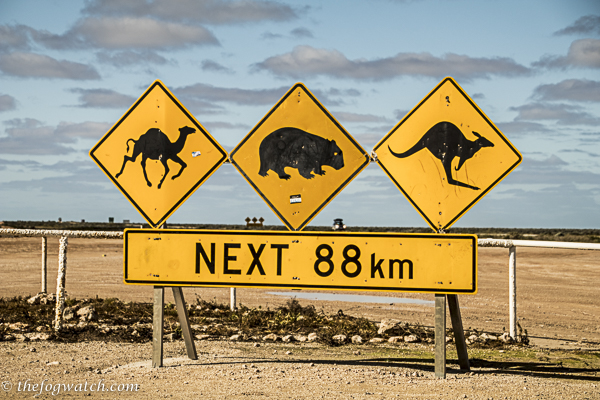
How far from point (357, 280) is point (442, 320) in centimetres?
92

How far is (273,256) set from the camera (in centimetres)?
541

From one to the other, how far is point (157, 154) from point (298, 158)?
1.57 m

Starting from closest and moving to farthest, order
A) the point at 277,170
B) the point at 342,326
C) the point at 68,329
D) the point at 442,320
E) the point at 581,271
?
the point at 442,320 < the point at 277,170 < the point at 68,329 < the point at 342,326 < the point at 581,271

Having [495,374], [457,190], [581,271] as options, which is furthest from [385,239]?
[581,271]

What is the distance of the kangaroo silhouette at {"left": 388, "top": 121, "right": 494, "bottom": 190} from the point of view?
17.0 feet

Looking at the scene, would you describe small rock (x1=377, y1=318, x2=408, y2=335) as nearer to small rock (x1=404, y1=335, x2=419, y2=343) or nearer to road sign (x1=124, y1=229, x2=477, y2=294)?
small rock (x1=404, y1=335, x2=419, y2=343)

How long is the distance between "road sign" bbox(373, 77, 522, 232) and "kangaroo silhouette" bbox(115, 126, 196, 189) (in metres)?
2.17

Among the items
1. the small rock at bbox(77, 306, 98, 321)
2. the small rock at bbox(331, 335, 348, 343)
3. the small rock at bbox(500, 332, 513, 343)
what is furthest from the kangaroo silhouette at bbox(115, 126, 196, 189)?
the small rock at bbox(500, 332, 513, 343)

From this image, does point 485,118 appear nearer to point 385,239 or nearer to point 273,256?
point 385,239

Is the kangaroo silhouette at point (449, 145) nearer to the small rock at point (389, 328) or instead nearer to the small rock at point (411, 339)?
the small rock at point (411, 339)

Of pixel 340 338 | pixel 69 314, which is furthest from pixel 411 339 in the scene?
pixel 69 314

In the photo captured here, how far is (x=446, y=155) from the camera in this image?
5199 millimetres

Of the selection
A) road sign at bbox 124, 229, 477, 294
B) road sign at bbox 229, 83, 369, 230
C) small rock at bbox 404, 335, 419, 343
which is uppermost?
road sign at bbox 229, 83, 369, 230

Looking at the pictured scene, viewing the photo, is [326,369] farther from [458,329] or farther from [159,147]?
[159,147]
